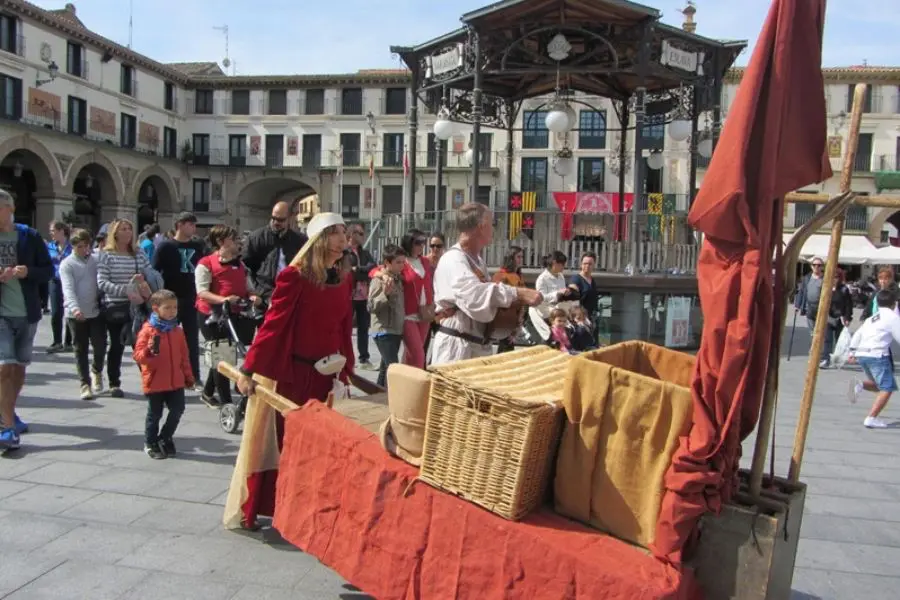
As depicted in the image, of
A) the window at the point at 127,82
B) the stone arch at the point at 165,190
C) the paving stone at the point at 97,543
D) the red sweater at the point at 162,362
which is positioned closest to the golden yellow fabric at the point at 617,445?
the paving stone at the point at 97,543

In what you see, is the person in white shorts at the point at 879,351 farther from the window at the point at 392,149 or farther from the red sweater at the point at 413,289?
the window at the point at 392,149

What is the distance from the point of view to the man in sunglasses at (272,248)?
6910 mm

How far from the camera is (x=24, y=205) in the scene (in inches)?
1359

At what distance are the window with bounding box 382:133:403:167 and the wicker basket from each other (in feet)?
144

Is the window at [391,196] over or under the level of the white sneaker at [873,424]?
over

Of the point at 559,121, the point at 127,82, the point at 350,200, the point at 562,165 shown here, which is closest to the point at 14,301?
the point at 559,121

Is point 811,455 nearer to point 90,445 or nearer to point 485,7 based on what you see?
point 90,445

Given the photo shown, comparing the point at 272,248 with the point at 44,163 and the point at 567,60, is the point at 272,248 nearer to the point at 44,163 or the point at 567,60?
the point at 567,60

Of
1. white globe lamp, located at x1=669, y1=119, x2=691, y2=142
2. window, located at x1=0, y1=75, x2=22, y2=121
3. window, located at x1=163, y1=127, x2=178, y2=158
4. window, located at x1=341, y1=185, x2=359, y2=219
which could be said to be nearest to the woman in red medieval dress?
white globe lamp, located at x1=669, y1=119, x2=691, y2=142

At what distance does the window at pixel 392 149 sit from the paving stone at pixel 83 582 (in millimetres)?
43008

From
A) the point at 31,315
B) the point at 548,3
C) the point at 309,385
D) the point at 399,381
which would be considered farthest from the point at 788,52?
the point at 548,3

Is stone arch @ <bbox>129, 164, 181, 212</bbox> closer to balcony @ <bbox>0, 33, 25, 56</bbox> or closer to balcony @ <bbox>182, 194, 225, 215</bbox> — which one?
balcony @ <bbox>182, 194, 225, 215</bbox>

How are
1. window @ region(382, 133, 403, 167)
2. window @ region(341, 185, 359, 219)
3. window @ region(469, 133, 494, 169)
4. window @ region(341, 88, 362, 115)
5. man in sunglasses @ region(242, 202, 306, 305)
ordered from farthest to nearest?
window @ region(341, 88, 362, 115), window @ region(341, 185, 359, 219), window @ region(382, 133, 403, 167), window @ region(469, 133, 494, 169), man in sunglasses @ region(242, 202, 306, 305)

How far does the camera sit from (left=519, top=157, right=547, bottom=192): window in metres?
42.7
